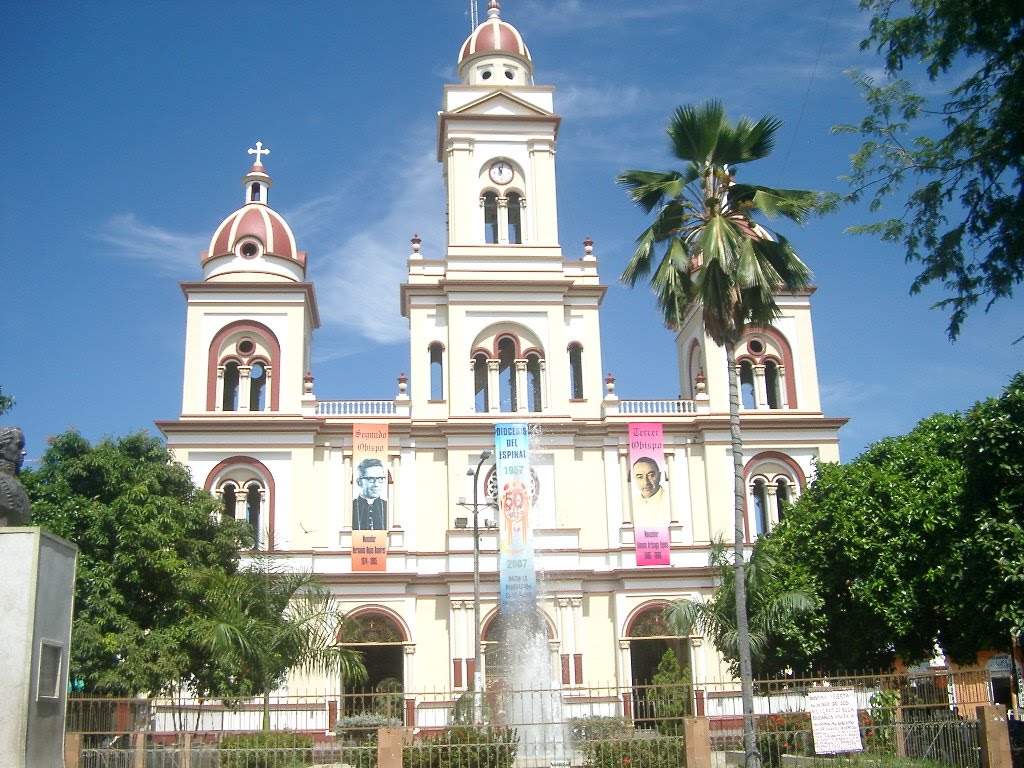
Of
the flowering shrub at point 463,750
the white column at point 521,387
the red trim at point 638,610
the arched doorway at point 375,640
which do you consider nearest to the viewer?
the flowering shrub at point 463,750

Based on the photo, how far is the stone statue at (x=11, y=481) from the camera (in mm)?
11742

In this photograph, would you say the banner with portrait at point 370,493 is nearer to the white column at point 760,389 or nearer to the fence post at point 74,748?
the white column at point 760,389

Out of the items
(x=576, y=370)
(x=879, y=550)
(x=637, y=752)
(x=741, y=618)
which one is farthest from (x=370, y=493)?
(x=637, y=752)

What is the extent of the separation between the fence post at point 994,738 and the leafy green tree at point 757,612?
782 centimetres

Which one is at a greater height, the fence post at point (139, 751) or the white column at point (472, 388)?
the white column at point (472, 388)

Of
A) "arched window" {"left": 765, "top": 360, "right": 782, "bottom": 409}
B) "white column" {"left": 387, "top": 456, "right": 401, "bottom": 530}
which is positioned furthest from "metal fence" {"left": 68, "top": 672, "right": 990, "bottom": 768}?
"arched window" {"left": 765, "top": 360, "right": 782, "bottom": 409}

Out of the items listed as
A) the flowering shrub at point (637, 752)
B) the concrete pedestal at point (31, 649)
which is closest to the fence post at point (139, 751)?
the concrete pedestal at point (31, 649)

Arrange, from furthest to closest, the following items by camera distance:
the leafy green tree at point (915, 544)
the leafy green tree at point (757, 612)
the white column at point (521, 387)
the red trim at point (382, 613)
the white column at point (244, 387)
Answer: the white column at point (521, 387), the white column at point (244, 387), the red trim at point (382, 613), the leafy green tree at point (757, 612), the leafy green tree at point (915, 544)

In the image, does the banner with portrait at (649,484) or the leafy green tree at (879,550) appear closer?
the leafy green tree at (879,550)

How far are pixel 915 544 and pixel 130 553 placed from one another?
18.9 metres

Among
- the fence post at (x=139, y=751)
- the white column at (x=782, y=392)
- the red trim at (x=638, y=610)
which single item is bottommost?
the fence post at (x=139, y=751)

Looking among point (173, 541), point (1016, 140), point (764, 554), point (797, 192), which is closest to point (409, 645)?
point (173, 541)

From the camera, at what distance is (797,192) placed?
21.5 m

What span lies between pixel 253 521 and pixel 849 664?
20.0m
